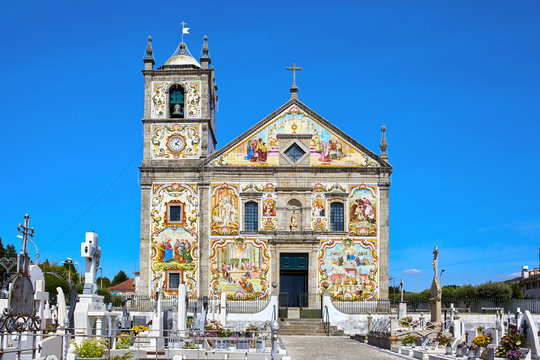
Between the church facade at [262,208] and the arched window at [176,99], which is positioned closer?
the church facade at [262,208]

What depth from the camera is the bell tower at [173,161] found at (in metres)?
38.0

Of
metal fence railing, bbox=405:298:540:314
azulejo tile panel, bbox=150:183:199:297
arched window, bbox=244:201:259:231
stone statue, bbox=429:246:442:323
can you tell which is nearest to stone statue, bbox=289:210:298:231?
arched window, bbox=244:201:259:231

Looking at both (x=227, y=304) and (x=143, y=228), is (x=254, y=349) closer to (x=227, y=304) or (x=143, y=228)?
(x=227, y=304)

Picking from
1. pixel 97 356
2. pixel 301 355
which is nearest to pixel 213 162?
pixel 301 355

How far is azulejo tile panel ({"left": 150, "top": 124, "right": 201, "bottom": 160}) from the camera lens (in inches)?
1551

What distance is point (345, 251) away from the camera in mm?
37875

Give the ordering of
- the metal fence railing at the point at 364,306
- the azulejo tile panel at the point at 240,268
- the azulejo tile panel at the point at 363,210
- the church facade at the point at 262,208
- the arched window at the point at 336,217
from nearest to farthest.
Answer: the metal fence railing at the point at 364,306, the azulejo tile panel at the point at 240,268, the church facade at the point at 262,208, the azulejo tile panel at the point at 363,210, the arched window at the point at 336,217

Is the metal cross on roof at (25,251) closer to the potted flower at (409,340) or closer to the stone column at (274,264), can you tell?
the potted flower at (409,340)

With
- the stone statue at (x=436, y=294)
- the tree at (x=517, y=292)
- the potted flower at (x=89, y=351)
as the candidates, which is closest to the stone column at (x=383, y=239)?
the stone statue at (x=436, y=294)

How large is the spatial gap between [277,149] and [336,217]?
5175mm

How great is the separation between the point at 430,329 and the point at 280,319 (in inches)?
357

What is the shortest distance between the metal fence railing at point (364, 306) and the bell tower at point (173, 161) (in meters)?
8.15

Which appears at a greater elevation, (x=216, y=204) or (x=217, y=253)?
(x=216, y=204)

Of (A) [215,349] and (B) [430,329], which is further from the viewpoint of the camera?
(B) [430,329]
